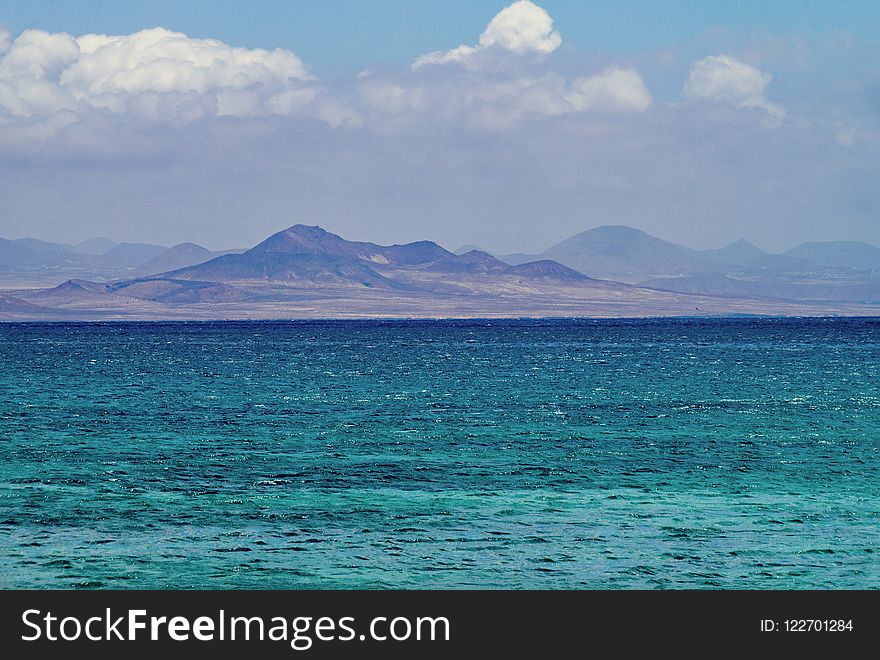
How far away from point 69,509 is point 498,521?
392 inches

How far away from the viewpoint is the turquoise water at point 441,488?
21.5m

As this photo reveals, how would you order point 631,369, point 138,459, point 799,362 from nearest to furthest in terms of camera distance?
point 138,459 → point 631,369 → point 799,362

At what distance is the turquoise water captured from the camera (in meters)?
21.5

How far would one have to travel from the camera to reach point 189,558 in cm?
2219

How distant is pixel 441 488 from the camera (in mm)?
29969

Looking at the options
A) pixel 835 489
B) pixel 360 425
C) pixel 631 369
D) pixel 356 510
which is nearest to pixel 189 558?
pixel 356 510
